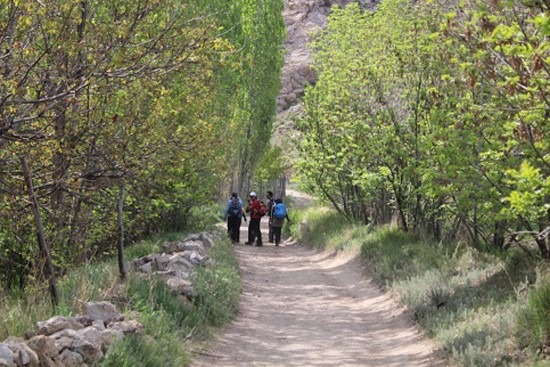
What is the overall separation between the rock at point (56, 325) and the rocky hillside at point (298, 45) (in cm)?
8336

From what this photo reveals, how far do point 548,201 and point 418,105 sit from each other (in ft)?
18.0

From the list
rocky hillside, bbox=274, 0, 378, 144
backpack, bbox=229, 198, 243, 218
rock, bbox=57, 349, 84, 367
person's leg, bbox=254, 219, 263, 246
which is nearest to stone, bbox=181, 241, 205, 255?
backpack, bbox=229, 198, 243, 218

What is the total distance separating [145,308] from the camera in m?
8.14

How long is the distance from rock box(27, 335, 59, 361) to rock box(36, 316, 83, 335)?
0.50 m

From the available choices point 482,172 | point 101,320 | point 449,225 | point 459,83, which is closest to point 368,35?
point 449,225

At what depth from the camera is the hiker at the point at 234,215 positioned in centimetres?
2222

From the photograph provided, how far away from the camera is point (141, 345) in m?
6.79

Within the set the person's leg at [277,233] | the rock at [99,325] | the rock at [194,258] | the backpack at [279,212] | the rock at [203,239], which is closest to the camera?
the rock at [99,325]

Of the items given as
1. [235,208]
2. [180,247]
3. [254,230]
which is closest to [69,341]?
[180,247]

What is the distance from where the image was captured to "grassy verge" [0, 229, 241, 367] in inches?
260

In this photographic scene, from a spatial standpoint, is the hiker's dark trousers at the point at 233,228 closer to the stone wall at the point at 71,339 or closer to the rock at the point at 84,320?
the stone wall at the point at 71,339

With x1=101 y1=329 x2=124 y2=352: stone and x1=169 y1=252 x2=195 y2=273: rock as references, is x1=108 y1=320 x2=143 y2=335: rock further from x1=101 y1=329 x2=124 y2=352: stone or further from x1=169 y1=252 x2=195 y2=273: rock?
x1=169 y1=252 x2=195 y2=273: rock

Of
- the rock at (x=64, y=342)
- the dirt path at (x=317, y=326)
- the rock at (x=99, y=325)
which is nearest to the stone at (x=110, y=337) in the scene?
the rock at (x=99, y=325)

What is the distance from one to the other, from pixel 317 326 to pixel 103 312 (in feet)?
13.3
